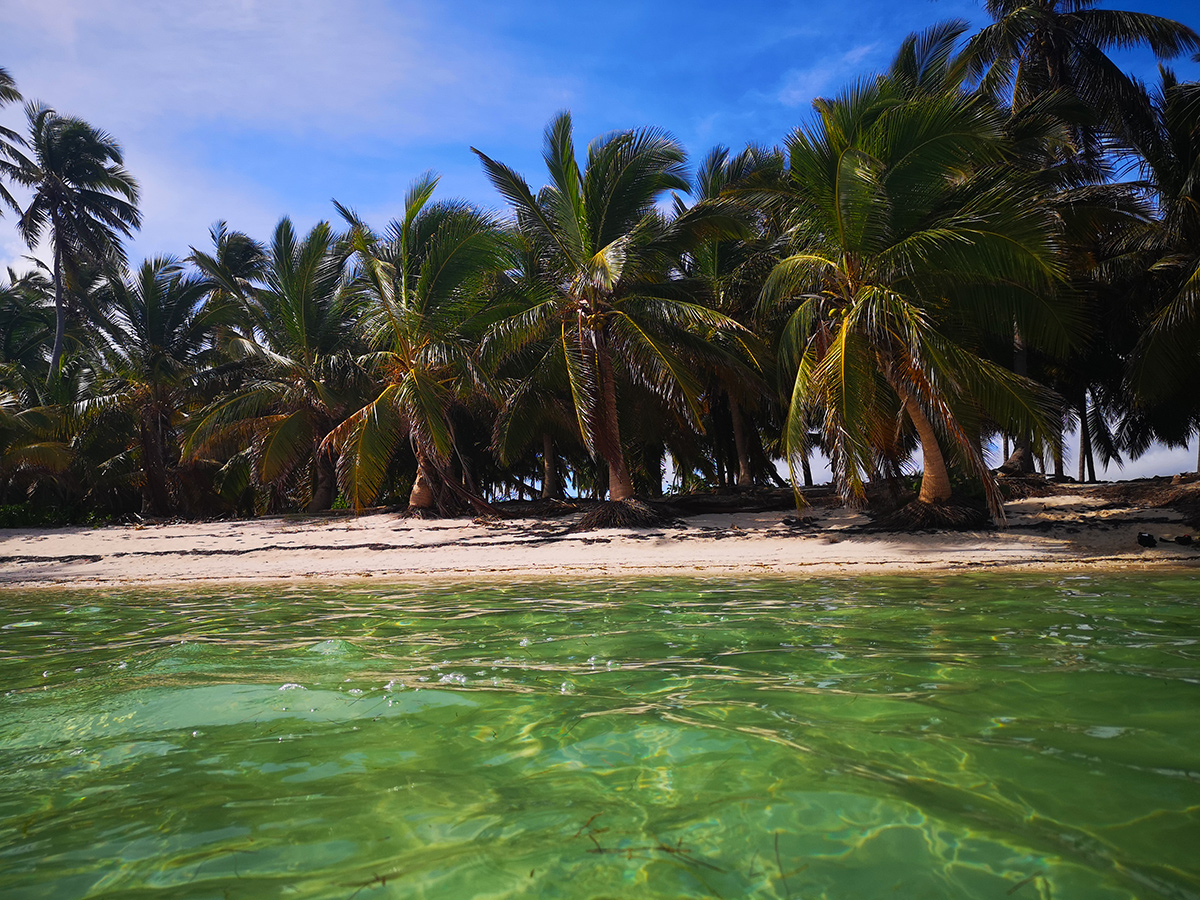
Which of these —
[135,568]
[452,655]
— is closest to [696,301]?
[135,568]

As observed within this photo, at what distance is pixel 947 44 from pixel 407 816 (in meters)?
22.5

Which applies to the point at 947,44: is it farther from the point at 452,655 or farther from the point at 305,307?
the point at 452,655

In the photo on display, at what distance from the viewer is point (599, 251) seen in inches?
598

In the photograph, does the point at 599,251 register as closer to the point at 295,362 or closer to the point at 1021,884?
the point at 295,362

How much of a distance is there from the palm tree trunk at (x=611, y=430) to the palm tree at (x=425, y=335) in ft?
8.81

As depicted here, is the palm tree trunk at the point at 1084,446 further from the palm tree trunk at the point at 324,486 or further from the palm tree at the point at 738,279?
the palm tree trunk at the point at 324,486

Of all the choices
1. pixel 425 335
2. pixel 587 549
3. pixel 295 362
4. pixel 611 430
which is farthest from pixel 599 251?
pixel 295 362

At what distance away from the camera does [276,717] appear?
10.2 ft

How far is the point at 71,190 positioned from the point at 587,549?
30353mm

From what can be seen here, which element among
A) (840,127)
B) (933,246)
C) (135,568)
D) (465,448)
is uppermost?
(840,127)

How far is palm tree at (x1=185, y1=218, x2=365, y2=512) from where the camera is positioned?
18.9 metres

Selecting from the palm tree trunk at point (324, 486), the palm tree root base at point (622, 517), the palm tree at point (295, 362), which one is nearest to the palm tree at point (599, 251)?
the palm tree root base at point (622, 517)

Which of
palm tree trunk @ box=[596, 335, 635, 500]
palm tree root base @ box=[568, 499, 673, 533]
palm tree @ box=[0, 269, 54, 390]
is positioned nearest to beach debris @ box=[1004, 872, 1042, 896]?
palm tree root base @ box=[568, 499, 673, 533]

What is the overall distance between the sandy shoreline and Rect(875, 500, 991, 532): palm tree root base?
0.33 meters
